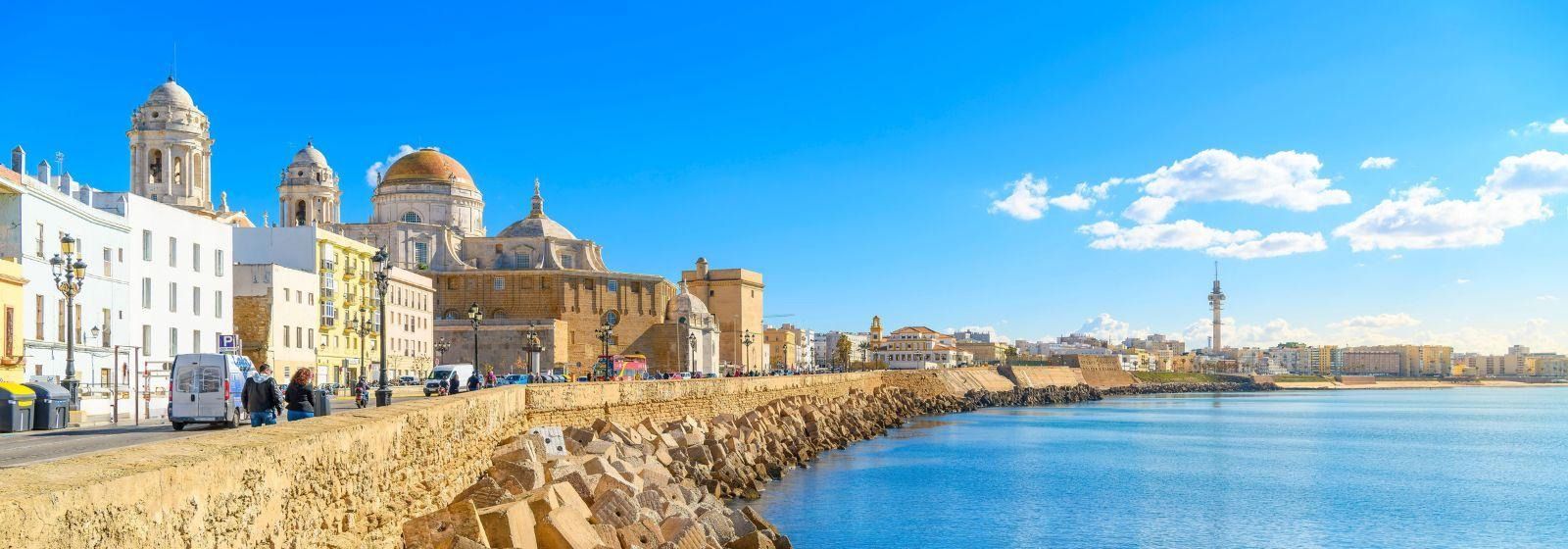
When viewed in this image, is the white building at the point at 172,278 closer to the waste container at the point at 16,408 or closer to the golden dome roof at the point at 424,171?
the waste container at the point at 16,408

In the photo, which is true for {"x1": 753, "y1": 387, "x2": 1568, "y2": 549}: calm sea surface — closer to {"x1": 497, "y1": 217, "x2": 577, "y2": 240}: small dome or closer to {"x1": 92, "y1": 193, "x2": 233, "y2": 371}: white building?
{"x1": 92, "y1": 193, "x2": 233, "y2": 371}: white building

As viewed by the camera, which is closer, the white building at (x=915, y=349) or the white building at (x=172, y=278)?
the white building at (x=172, y=278)

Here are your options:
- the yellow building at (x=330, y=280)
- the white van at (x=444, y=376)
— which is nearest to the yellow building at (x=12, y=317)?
the white van at (x=444, y=376)

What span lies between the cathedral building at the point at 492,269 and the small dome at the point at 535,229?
68 millimetres

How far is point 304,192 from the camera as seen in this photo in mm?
75688

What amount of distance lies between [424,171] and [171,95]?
23.9 meters

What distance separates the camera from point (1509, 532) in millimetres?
24734

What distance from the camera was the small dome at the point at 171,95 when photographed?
6175 centimetres

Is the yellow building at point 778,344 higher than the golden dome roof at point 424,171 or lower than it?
lower

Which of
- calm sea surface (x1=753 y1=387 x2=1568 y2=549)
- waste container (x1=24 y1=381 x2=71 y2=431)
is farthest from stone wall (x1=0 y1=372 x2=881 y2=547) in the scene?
calm sea surface (x1=753 y1=387 x2=1568 y2=549)

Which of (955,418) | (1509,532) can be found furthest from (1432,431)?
(1509,532)

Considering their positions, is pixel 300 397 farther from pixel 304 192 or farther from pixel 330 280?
pixel 304 192

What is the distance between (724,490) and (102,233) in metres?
16.5

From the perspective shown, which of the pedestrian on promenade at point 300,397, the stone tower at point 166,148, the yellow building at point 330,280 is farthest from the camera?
the stone tower at point 166,148
